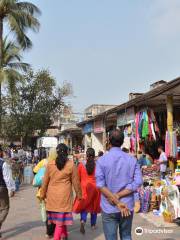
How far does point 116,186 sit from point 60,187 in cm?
208

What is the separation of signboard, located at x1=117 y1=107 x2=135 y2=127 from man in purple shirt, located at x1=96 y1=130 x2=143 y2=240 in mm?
10862

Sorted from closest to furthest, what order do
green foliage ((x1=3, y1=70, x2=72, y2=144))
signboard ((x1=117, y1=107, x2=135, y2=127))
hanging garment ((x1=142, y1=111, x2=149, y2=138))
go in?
hanging garment ((x1=142, y1=111, x2=149, y2=138)) → signboard ((x1=117, y1=107, x2=135, y2=127)) → green foliage ((x1=3, y1=70, x2=72, y2=144))

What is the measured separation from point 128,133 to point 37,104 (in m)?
19.2

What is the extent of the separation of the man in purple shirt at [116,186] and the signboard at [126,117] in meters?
10.9

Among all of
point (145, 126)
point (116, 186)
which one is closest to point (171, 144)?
point (145, 126)

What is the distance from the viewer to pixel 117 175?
468cm

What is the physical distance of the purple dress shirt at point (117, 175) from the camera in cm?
469

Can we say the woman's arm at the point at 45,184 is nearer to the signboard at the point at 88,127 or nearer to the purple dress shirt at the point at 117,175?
the purple dress shirt at the point at 117,175

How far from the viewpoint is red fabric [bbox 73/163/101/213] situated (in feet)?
26.8

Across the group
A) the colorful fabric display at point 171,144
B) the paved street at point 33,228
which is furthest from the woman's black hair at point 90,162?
the colorful fabric display at point 171,144

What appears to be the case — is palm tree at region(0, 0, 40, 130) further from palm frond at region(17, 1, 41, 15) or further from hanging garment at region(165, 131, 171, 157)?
hanging garment at region(165, 131, 171, 157)

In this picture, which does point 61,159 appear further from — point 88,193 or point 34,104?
point 34,104

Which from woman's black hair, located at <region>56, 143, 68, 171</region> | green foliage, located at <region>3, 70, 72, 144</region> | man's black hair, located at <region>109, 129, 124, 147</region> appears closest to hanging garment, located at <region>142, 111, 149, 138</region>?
woman's black hair, located at <region>56, 143, 68, 171</region>

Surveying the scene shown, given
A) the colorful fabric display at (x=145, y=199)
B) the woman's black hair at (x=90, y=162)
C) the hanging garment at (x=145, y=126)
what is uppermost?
the hanging garment at (x=145, y=126)
